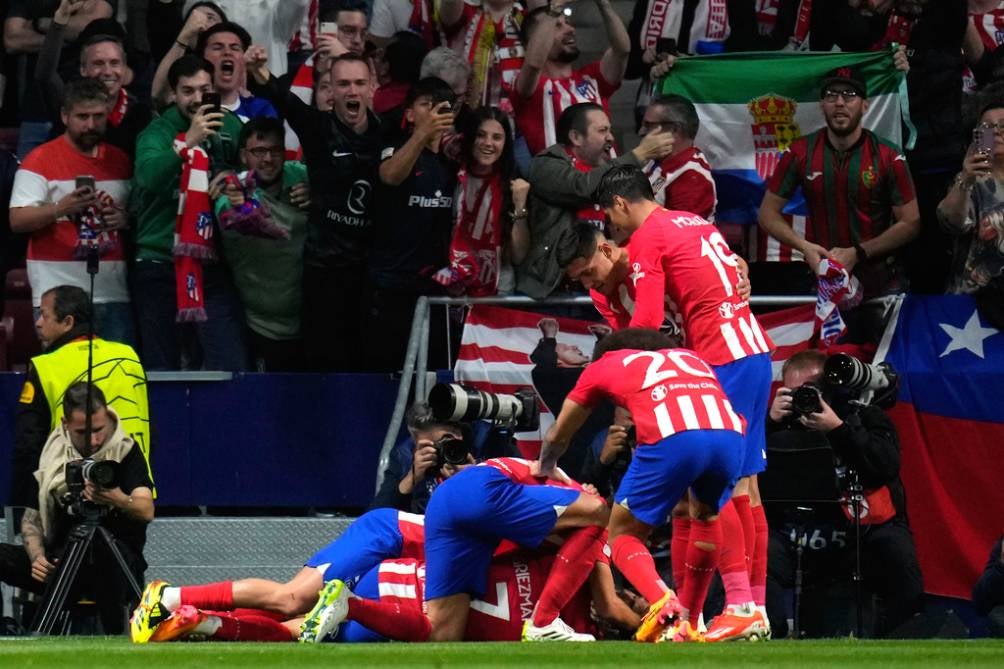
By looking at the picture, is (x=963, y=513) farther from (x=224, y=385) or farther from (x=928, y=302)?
(x=224, y=385)

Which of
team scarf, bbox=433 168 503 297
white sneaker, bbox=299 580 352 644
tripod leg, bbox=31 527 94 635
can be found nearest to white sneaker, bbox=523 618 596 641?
white sneaker, bbox=299 580 352 644

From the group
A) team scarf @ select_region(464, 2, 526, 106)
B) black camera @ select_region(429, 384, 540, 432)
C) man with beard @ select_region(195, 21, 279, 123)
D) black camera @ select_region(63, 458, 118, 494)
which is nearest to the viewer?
black camera @ select_region(429, 384, 540, 432)

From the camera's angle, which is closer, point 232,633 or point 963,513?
point 232,633

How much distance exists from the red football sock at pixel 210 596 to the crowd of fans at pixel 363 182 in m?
3.28

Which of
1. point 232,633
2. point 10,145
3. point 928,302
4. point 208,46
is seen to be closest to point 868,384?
point 928,302

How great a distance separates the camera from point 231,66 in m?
12.9

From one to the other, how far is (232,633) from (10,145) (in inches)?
243

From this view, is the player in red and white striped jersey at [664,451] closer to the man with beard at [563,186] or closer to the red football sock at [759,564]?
the red football sock at [759,564]

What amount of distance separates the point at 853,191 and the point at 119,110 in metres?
4.95

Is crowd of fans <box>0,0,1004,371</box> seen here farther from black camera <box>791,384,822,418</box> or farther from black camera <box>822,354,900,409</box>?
black camera <box>791,384,822,418</box>

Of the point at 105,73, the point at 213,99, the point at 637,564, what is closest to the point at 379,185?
the point at 213,99

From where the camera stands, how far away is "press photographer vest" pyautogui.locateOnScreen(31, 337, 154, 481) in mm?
11633

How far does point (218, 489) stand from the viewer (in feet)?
41.8

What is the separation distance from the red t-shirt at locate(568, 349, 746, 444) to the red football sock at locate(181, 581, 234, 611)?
1.97 m
